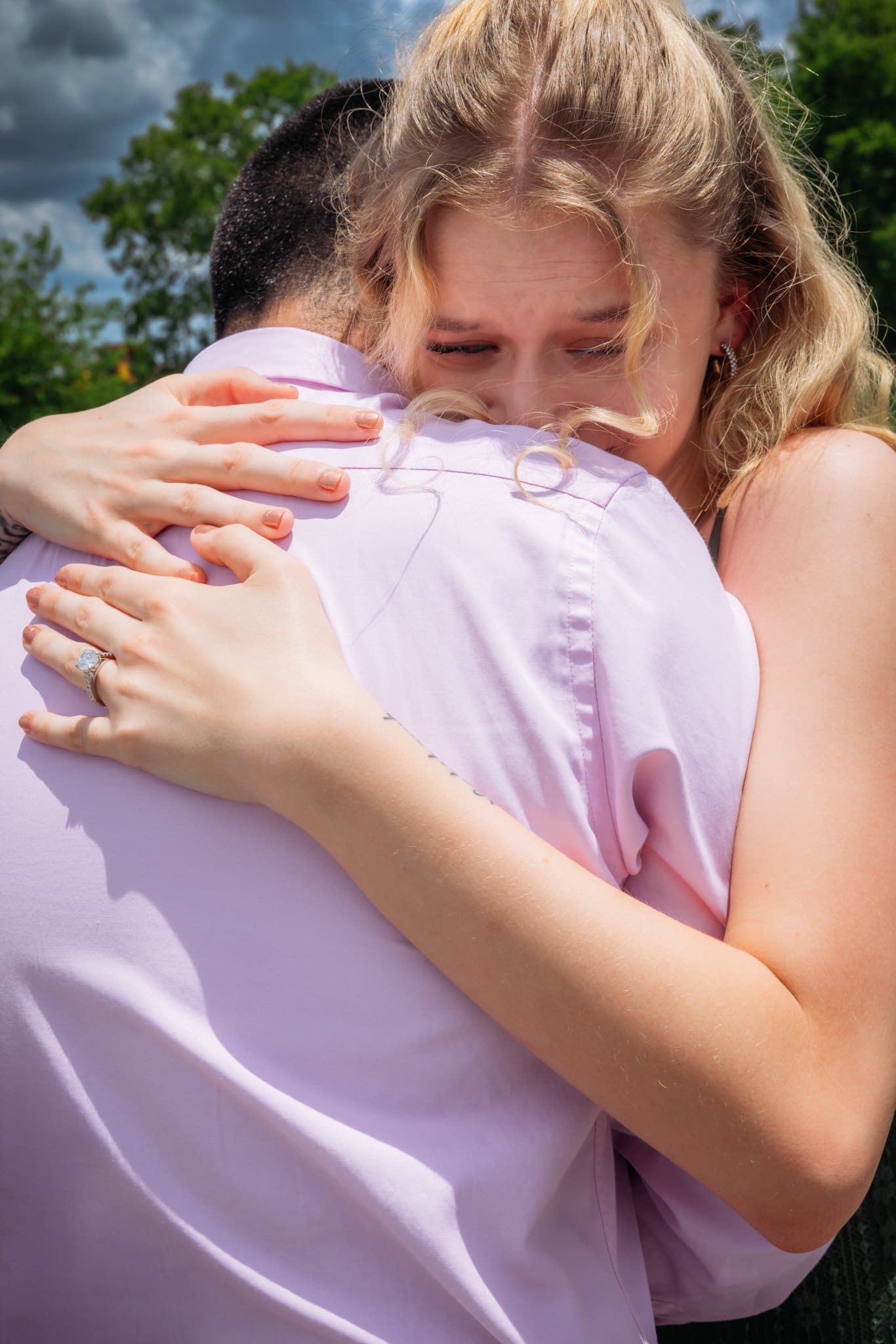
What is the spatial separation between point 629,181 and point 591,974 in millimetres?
1288

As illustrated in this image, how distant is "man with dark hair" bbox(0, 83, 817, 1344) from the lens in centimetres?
138

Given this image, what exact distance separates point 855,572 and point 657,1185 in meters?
0.99

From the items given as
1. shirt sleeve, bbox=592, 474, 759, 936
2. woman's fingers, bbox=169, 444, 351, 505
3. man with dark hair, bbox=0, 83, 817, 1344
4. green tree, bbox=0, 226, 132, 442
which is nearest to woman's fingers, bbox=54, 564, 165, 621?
woman's fingers, bbox=169, 444, 351, 505

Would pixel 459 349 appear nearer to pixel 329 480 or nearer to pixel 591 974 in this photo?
pixel 329 480

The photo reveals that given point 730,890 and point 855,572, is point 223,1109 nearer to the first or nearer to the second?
point 730,890

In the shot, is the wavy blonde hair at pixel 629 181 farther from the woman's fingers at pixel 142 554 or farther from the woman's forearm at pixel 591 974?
the woman's forearm at pixel 591 974

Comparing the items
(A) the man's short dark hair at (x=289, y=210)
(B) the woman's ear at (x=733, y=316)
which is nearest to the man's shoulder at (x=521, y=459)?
(B) the woman's ear at (x=733, y=316)

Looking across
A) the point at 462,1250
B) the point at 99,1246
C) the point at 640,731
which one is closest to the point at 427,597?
the point at 640,731

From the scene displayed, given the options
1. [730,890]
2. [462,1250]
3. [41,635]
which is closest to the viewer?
[462,1250]

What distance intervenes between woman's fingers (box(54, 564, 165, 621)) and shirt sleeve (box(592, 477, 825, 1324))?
0.69m

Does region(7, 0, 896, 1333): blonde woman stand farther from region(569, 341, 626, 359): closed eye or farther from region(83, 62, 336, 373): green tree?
region(83, 62, 336, 373): green tree

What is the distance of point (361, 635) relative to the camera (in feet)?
4.96

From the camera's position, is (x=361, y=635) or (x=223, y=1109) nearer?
(x=223, y=1109)

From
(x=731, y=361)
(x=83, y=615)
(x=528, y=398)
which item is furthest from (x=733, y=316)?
(x=83, y=615)
